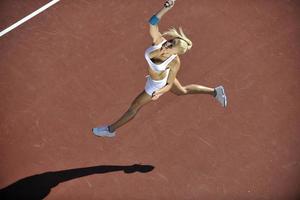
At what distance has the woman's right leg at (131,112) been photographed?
27.8 feet

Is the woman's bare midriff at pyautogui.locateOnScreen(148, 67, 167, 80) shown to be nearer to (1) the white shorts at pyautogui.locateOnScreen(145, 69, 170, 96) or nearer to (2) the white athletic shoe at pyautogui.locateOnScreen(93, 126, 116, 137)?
(1) the white shorts at pyautogui.locateOnScreen(145, 69, 170, 96)

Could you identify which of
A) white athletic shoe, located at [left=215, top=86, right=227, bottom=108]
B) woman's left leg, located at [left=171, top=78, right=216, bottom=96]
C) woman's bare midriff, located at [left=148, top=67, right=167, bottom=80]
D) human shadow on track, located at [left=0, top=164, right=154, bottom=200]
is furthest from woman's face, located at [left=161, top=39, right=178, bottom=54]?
human shadow on track, located at [left=0, top=164, right=154, bottom=200]

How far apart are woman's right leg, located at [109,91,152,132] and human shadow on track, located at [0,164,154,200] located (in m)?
0.74

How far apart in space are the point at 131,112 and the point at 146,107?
2.48ft

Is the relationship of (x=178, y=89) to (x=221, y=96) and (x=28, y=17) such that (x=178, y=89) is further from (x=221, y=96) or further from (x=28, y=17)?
(x=28, y=17)

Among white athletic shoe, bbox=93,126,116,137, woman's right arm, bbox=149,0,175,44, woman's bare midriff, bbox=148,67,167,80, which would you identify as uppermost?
woman's right arm, bbox=149,0,175,44

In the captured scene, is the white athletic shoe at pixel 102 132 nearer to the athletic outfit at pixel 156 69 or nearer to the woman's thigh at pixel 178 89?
the athletic outfit at pixel 156 69

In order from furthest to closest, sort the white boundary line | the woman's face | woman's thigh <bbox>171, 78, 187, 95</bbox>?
the white boundary line → woman's thigh <bbox>171, 78, 187, 95</bbox> → the woman's face

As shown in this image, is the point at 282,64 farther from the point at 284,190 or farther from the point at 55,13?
the point at 55,13

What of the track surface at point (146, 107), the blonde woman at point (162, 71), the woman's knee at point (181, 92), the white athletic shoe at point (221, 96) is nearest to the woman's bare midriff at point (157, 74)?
the blonde woman at point (162, 71)

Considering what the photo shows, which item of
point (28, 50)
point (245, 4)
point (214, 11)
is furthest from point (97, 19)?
point (245, 4)

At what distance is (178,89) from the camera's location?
873cm

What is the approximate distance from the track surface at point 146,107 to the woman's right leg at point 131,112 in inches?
12.6

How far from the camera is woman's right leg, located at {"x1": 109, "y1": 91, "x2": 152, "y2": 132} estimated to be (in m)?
8.46
